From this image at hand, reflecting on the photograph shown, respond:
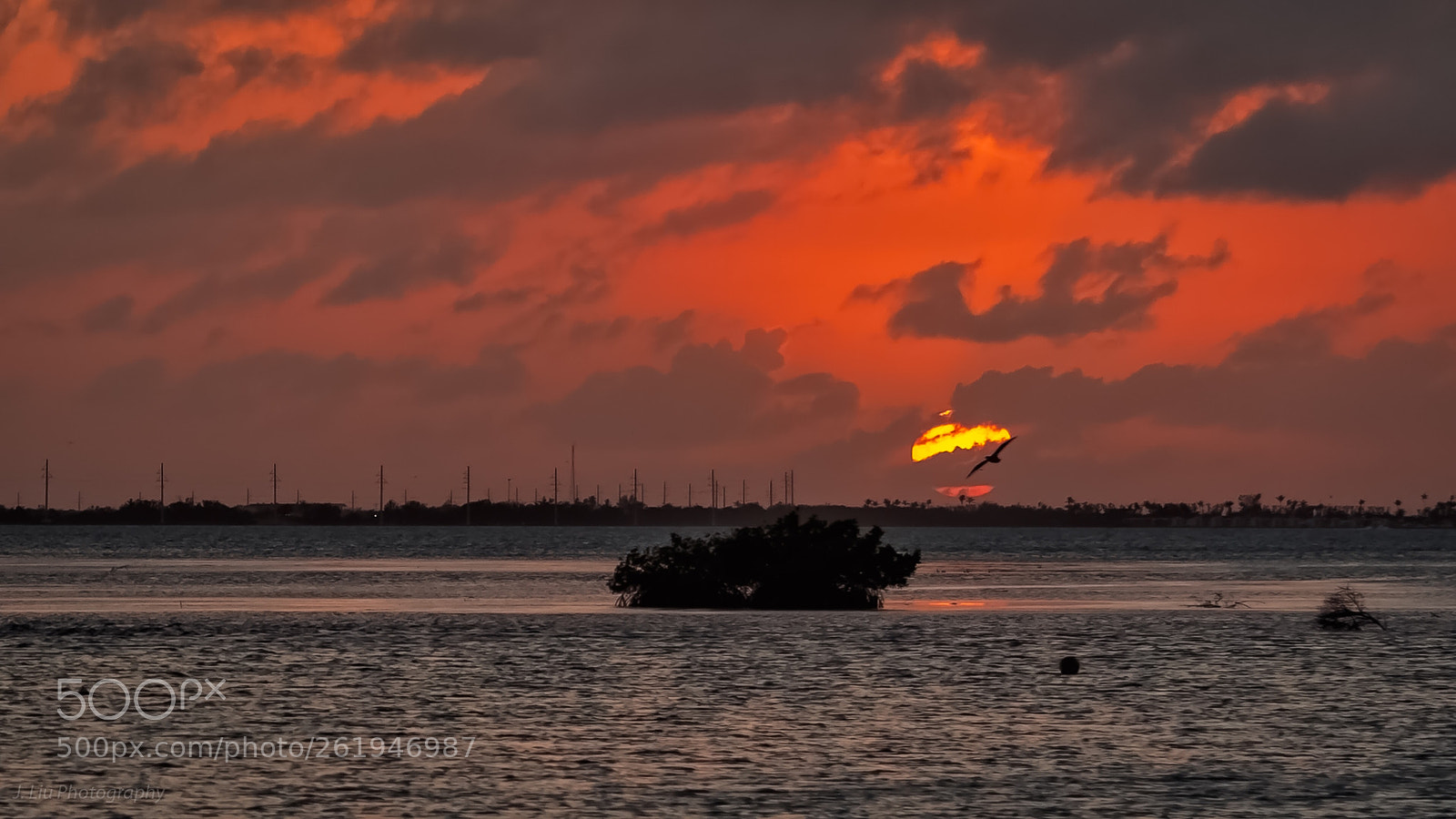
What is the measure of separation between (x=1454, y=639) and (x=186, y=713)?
4929cm

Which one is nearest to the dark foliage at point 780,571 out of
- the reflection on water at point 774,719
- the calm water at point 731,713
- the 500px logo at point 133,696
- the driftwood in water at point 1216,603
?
the calm water at point 731,713

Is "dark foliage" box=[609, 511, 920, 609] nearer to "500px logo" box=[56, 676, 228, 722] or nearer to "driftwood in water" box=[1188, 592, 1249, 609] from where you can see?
"driftwood in water" box=[1188, 592, 1249, 609]

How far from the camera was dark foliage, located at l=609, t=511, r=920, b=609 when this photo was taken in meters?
85.2

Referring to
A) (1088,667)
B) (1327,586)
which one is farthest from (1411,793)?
(1327,586)

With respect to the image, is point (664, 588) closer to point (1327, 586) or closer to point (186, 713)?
point (186, 713)

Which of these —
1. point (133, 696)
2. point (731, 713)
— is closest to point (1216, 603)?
point (731, 713)

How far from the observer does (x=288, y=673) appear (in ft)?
176

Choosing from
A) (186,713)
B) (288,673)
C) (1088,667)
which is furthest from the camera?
(1088,667)

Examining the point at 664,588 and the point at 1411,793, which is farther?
the point at 664,588

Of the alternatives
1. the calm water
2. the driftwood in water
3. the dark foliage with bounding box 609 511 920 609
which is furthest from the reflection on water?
the driftwood in water

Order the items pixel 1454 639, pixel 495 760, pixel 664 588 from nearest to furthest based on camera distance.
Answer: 1. pixel 495 760
2. pixel 1454 639
3. pixel 664 588

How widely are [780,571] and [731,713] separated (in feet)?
134

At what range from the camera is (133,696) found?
4703 cm

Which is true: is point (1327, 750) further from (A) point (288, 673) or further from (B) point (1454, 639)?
(B) point (1454, 639)
